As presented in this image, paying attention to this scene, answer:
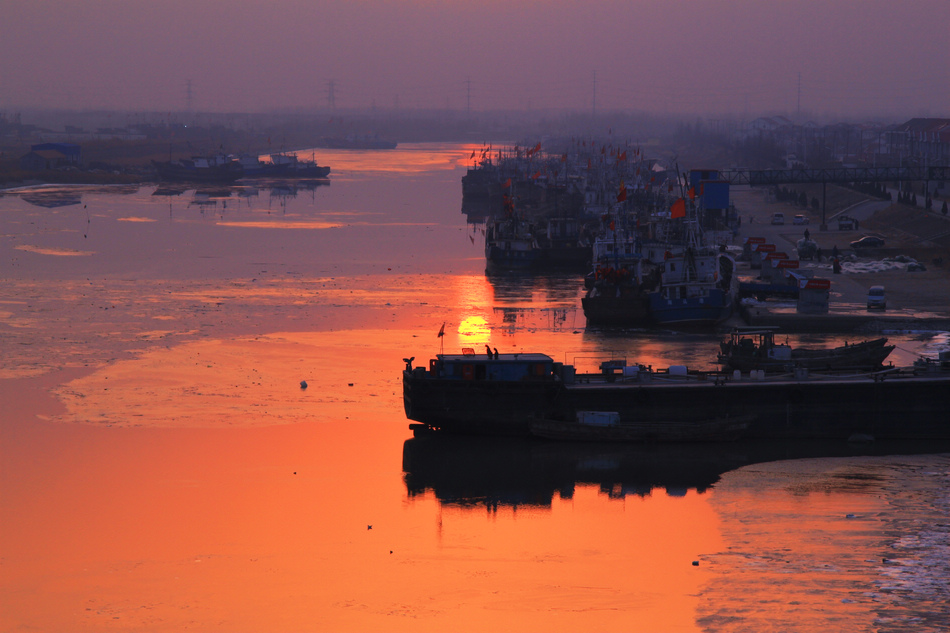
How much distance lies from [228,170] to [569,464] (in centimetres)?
13423

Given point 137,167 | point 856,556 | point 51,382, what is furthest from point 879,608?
point 137,167

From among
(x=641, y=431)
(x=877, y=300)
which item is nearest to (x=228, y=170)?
(x=877, y=300)

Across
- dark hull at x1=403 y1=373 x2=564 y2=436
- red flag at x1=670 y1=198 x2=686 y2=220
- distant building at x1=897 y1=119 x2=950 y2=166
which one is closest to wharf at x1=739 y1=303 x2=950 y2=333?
red flag at x1=670 y1=198 x2=686 y2=220

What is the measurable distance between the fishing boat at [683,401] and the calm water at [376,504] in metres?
0.83

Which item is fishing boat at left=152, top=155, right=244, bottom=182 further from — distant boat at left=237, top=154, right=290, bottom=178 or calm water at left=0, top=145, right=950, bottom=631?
calm water at left=0, top=145, right=950, bottom=631

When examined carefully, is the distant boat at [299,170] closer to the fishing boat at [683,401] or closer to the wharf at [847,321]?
the wharf at [847,321]

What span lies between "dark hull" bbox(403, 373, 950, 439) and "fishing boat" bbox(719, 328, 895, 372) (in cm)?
233

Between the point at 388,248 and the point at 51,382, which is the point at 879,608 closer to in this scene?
the point at 51,382

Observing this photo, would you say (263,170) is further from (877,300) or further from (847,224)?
(877,300)

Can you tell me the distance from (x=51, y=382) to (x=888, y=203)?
7649cm

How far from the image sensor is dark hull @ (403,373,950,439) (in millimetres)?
29672

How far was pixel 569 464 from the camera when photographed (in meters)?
28.4

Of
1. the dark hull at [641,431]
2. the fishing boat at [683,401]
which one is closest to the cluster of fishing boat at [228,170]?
the fishing boat at [683,401]

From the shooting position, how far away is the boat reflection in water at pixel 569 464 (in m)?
26.5
